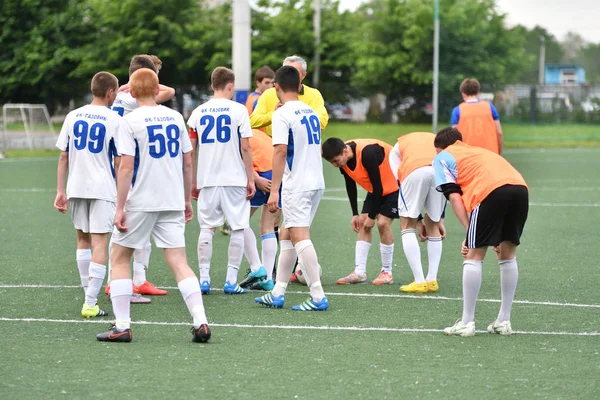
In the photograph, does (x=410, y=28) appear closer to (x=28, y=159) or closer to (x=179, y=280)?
(x=28, y=159)

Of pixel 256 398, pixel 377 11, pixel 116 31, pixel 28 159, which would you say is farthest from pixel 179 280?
pixel 377 11

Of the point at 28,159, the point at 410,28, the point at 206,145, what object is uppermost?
the point at 410,28

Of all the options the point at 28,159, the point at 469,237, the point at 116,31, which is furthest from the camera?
the point at 116,31

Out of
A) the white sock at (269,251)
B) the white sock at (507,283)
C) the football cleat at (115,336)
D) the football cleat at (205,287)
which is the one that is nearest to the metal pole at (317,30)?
the white sock at (269,251)

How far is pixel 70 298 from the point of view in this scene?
8.36 m

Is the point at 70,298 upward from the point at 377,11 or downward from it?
downward

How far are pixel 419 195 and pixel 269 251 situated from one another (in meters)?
1.45

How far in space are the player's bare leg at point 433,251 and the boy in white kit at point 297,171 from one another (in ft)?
4.68

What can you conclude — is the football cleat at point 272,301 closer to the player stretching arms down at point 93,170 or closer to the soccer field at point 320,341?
the soccer field at point 320,341

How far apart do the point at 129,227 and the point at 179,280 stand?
1.57ft

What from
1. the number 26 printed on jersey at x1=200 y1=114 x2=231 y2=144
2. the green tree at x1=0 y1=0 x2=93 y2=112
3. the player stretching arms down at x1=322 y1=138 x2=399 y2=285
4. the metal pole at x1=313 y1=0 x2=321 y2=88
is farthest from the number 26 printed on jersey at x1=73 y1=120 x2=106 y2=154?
the metal pole at x1=313 y1=0 x2=321 y2=88

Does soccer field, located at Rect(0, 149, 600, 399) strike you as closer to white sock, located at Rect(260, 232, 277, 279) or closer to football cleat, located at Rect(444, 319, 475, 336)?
football cleat, located at Rect(444, 319, 475, 336)

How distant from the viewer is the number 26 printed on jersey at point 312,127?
25.4 ft

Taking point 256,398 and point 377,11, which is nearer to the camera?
point 256,398
